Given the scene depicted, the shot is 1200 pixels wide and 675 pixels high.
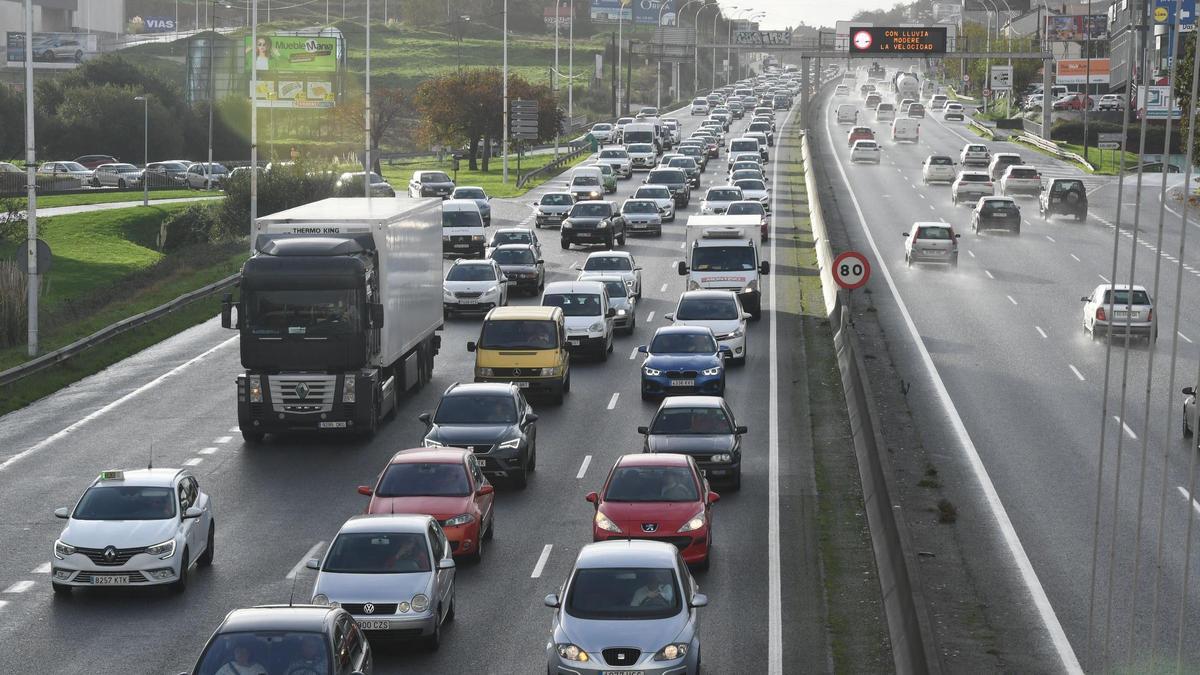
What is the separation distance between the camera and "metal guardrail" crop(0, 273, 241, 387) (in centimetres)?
3547

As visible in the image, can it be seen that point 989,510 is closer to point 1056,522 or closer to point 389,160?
point 1056,522

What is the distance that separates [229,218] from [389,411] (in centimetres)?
3843

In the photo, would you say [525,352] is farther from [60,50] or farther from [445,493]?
[60,50]

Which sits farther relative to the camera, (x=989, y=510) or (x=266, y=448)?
(x=266, y=448)

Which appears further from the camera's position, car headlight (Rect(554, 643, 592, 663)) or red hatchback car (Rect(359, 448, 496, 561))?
red hatchback car (Rect(359, 448, 496, 561))

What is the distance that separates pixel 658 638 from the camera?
1628cm

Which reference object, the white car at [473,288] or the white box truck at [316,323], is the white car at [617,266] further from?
the white box truck at [316,323]

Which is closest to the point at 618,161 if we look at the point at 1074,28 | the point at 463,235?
the point at 463,235

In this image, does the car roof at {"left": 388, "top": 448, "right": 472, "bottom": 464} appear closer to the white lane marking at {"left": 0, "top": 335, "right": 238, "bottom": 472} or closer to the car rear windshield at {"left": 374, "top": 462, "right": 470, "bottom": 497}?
the car rear windshield at {"left": 374, "top": 462, "right": 470, "bottom": 497}

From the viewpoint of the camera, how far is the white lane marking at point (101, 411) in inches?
1159

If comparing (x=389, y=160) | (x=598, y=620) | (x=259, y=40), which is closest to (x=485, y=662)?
(x=598, y=620)

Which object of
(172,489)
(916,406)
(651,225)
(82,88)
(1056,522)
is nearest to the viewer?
→ (172,489)

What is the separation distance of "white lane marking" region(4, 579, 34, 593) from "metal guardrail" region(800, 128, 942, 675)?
10377 mm

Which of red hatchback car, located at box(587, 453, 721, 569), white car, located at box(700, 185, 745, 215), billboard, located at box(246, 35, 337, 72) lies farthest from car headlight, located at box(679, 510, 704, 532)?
billboard, located at box(246, 35, 337, 72)
